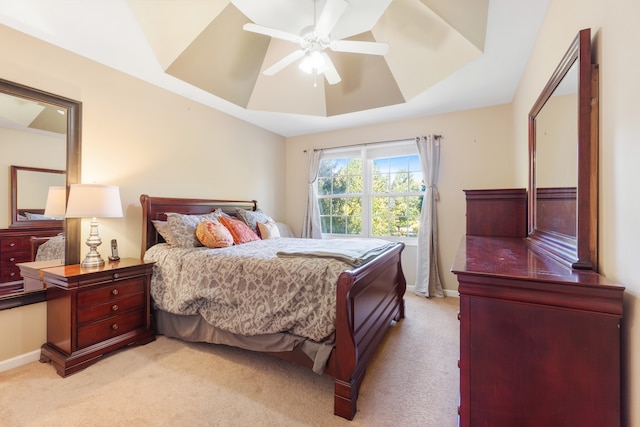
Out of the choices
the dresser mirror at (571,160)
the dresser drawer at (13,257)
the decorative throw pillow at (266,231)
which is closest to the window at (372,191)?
the decorative throw pillow at (266,231)

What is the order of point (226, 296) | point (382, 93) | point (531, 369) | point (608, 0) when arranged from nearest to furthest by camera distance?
point (531, 369), point (608, 0), point (226, 296), point (382, 93)

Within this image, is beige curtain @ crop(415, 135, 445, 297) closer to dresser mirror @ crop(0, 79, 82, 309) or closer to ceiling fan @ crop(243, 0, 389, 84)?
ceiling fan @ crop(243, 0, 389, 84)

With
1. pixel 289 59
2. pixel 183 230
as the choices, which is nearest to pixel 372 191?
pixel 289 59

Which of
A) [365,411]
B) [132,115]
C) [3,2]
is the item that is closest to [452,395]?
[365,411]

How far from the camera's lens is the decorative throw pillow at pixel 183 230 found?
2.64m

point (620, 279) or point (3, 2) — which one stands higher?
point (3, 2)

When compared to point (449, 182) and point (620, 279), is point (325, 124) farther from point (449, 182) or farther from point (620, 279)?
point (620, 279)

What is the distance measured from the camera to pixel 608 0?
1.07 m

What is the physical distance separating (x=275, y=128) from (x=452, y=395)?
158 inches

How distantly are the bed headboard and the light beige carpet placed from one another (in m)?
1.02

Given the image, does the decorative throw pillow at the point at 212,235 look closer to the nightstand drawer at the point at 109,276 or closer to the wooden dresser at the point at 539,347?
the nightstand drawer at the point at 109,276

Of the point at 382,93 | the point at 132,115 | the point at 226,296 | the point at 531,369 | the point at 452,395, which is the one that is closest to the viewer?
the point at 531,369

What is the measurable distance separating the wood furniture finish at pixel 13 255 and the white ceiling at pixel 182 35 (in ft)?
5.01

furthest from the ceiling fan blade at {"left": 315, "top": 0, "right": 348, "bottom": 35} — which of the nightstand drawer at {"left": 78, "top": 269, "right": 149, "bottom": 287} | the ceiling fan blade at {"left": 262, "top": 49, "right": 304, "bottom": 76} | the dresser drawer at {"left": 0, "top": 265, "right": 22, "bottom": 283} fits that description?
the dresser drawer at {"left": 0, "top": 265, "right": 22, "bottom": 283}
